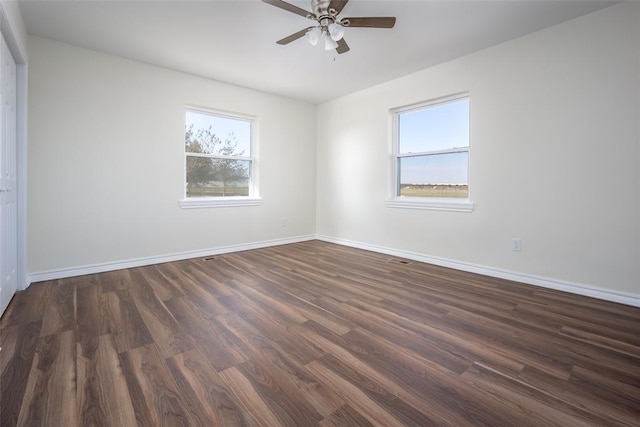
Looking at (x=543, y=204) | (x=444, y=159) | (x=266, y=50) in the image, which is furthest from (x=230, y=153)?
(x=543, y=204)

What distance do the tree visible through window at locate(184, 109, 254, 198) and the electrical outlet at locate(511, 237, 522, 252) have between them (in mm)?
3693


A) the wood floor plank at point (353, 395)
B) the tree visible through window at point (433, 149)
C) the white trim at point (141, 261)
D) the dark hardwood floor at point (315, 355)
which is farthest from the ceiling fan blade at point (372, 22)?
the white trim at point (141, 261)

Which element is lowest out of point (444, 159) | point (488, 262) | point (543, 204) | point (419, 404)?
point (419, 404)

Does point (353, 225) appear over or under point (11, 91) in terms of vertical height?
under

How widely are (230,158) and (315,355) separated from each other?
3516 mm

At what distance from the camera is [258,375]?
1.51 m

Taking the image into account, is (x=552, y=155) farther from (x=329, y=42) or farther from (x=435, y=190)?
(x=329, y=42)

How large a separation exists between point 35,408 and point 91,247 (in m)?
2.48

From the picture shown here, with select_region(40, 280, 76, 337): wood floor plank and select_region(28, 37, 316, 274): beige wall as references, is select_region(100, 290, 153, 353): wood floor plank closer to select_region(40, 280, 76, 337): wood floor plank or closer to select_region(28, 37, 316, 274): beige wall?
select_region(40, 280, 76, 337): wood floor plank

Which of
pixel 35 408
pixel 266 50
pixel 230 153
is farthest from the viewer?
pixel 230 153

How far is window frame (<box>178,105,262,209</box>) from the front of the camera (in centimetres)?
399

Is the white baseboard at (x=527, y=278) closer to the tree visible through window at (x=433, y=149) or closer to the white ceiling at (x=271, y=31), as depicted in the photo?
the tree visible through window at (x=433, y=149)

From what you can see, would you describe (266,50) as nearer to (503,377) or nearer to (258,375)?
(258,375)

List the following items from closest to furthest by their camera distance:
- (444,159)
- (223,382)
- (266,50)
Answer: (223,382) → (266,50) → (444,159)
